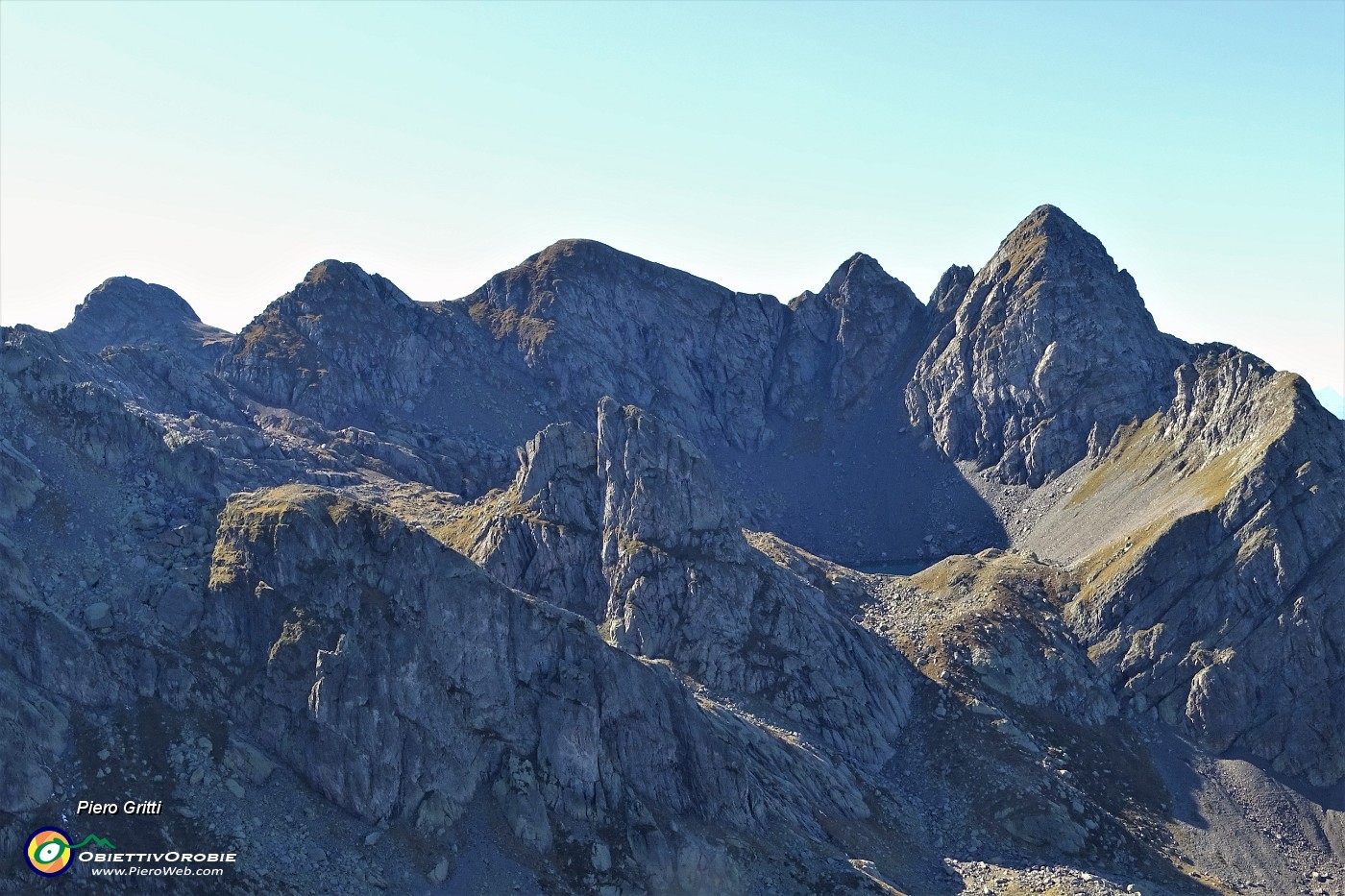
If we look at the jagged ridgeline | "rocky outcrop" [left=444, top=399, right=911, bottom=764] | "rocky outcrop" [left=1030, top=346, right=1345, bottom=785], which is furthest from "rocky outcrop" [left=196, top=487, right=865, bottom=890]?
"rocky outcrop" [left=1030, top=346, right=1345, bottom=785]

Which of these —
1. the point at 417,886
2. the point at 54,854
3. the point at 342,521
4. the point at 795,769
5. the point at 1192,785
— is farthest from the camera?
the point at 1192,785

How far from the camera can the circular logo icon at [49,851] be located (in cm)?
8350

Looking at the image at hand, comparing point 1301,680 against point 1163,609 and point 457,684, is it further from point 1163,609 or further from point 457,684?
point 457,684

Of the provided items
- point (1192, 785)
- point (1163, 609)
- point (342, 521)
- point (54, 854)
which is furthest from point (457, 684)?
point (1163, 609)

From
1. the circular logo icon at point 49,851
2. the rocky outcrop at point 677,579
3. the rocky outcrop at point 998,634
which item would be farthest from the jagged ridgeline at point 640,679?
the circular logo icon at point 49,851

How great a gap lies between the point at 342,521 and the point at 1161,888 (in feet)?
295

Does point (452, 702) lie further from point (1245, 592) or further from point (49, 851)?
point (1245, 592)

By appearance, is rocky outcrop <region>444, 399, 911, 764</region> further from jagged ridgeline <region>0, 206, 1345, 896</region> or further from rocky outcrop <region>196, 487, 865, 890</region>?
rocky outcrop <region>196, 487, 865, 890</region>

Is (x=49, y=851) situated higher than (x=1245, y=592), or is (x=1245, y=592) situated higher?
(x=1245, y=592)

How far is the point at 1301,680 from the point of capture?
14262 centimetres

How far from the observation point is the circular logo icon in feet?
274

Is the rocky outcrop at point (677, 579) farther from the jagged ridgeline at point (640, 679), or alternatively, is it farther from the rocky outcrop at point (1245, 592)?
the rocky outcrop at point (1245, 592)

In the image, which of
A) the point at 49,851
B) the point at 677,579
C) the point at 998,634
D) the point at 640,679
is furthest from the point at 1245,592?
the point at 49,851

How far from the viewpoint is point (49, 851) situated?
3317 inches
